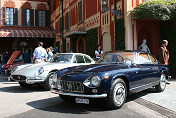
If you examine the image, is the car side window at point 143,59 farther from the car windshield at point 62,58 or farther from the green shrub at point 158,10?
the green shrub at point 158,10

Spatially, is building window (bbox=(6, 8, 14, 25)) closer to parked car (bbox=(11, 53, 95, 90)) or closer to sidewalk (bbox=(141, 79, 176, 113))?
parked car (bbox=(11, 53, 95, 90))

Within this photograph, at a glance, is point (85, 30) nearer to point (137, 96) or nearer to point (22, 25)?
point (137, 96)

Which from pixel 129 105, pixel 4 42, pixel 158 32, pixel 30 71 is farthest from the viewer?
pixel 4 42

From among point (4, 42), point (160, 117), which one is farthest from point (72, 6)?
point (160, 117)

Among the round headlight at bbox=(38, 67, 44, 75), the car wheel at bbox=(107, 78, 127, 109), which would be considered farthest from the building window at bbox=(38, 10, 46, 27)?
the car wheel at bbox=(107, 78, 127, 109)

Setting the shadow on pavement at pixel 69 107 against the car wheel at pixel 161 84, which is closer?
the shadow on pavement at pixel 69 107

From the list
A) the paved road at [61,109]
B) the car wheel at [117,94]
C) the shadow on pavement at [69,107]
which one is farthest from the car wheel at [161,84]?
the shadow on pavement at [69,107]

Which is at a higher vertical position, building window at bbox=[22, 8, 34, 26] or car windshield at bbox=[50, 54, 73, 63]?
building window at bbox=[22, 8, 34, 26]

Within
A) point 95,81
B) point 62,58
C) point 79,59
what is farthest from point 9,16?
point 95,81

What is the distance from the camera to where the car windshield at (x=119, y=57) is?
17.2 ft

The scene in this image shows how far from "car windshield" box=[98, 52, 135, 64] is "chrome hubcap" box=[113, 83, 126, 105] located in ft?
3.31

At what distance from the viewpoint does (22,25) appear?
25.9m

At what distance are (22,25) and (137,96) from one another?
23448mm

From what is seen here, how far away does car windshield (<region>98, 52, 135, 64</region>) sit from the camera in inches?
206
